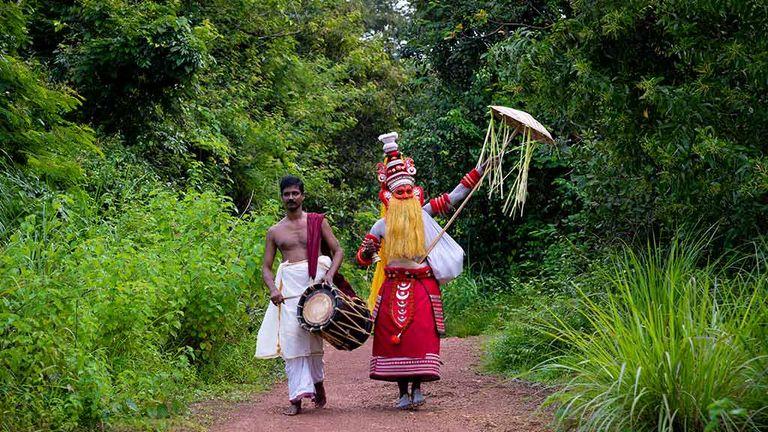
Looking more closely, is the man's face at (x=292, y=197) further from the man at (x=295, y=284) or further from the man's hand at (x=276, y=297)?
the man's hand at (x=276, y=297)

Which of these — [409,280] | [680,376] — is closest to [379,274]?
[409,280]

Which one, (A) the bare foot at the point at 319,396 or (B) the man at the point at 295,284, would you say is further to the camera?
(A) the bare foot at the point at 319,396

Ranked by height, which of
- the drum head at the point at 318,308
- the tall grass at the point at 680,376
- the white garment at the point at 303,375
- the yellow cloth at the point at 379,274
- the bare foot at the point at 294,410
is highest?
the yellow cloth at the point at 379,274

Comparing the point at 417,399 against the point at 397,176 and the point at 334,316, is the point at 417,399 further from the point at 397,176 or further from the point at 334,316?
the point at 397,176

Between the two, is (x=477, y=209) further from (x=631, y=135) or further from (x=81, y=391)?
(x=81, y=391)

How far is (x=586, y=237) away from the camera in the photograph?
1017cm

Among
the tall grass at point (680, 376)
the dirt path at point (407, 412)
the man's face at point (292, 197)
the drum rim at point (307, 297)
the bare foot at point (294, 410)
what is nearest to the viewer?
the tall grass at point (680, 376)

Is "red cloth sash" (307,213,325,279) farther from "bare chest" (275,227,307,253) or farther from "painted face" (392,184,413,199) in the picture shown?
"painted face" (392,184,413,199)

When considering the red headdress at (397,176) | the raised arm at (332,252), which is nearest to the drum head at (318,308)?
the raised arm at (332,252)

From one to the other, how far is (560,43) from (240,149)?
413 inches

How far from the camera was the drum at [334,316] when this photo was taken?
24.8ft

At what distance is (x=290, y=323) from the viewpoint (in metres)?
7.90

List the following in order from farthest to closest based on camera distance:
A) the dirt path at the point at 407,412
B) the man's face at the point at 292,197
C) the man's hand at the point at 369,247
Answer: the man's hand at the point at 369,247, the man's face at the point at 292,197, the dirt path at the point at 407,412

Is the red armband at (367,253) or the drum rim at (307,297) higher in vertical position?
the red armband at (367,253)
